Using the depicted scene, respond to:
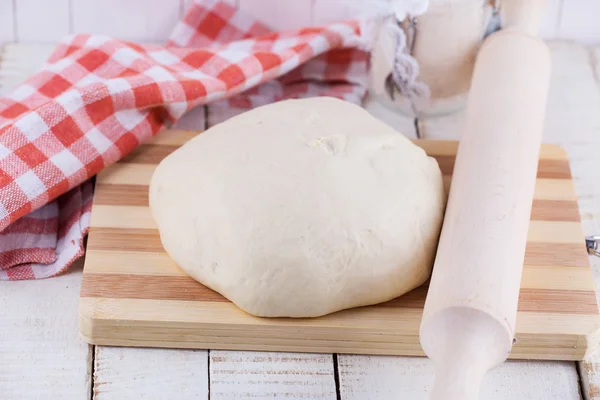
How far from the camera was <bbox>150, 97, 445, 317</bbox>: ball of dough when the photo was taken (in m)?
0.98

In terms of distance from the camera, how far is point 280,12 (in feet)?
5.15

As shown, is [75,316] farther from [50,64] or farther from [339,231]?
[50,64]

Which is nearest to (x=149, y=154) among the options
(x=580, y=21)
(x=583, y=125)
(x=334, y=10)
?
(x=334, y=10)

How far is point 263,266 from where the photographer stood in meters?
0.97

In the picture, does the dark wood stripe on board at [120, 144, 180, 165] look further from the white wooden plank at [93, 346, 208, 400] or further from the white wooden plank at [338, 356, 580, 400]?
the white wooden plank at [338, 356, 580, 400]

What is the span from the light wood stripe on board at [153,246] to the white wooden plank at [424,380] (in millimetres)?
146

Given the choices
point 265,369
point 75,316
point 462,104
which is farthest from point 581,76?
point 75,316

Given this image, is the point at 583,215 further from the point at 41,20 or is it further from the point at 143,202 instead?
the point at 41,20

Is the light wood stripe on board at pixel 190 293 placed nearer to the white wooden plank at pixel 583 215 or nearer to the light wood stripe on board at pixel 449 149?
the white wooden plank at pixel 583 215

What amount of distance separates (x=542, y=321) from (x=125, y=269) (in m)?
0.52

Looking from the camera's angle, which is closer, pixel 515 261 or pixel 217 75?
pixel 515 261

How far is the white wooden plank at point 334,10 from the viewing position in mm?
1560

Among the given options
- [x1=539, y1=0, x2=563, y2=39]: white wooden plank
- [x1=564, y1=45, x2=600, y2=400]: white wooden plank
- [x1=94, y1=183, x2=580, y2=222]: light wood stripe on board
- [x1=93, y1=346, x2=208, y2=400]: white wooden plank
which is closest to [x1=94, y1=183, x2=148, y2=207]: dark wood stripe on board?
[x1=94, y1=183, x2=580, y2=222]: light wood stripe on board

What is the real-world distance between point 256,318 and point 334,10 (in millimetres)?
763
